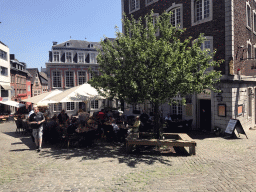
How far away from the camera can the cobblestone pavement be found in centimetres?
498

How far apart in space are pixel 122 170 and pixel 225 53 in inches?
402

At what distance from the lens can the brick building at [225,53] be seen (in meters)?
12.1

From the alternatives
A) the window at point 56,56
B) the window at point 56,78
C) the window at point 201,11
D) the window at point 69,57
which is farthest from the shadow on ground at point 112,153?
the window at point 69,57

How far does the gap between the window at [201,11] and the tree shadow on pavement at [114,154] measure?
9.84 meters

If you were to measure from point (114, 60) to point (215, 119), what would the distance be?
27.0 ft

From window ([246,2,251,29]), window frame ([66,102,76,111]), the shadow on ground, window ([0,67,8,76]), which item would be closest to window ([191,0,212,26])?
window ([246,2,251,29])

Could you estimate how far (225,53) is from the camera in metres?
12.3

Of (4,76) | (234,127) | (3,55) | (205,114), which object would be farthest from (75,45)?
(234,127)

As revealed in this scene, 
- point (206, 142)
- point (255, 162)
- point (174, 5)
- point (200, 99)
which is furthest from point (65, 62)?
point (255, 162)

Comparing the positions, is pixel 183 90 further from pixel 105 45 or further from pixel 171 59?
pixel 105 45

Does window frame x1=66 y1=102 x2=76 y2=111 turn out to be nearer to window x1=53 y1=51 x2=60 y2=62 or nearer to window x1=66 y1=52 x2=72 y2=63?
window x1=66 y1=52 x2=72 y2=63

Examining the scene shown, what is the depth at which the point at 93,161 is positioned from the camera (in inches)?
269

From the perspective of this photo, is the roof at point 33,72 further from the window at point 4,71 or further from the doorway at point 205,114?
the doorway at point 205,114

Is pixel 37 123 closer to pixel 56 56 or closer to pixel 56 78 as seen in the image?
pixel 56 78
